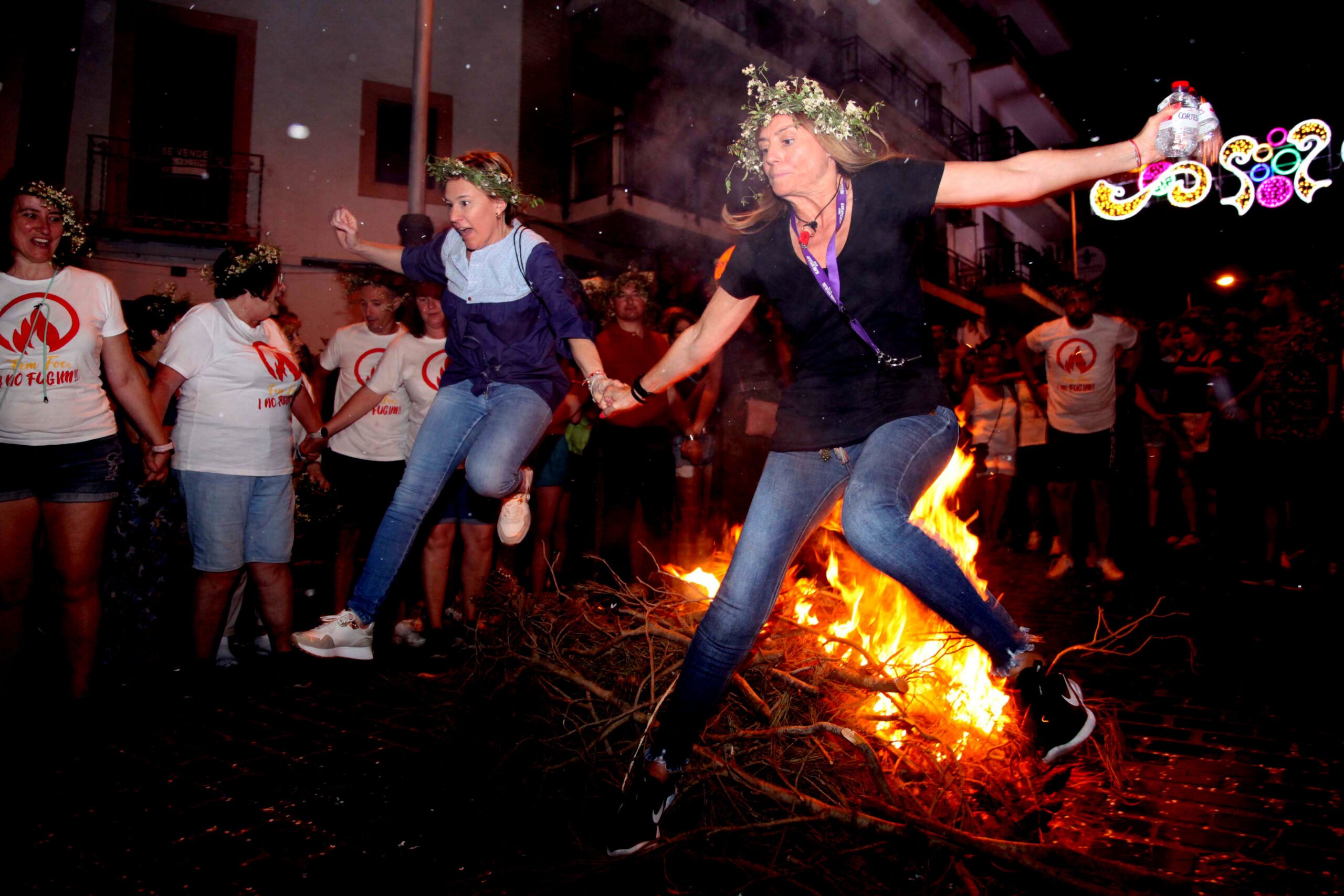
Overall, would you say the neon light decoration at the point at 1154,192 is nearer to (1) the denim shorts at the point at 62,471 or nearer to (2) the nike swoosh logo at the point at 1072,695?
(2) the nike swoosh logo at the point at 1072,695

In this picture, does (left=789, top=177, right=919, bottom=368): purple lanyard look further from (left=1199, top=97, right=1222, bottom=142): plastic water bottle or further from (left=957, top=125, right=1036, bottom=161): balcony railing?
(left=957, top=125, right=1036, bottom=161): balcony railing

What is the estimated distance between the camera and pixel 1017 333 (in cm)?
3212

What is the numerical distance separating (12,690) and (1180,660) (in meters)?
6.29

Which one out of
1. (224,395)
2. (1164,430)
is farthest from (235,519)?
(1164,430)

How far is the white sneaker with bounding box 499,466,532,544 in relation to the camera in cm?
414

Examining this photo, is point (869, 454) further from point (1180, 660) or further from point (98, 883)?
point (1180, 660)

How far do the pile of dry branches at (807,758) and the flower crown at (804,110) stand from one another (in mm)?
1944

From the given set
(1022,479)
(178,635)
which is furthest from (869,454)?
(1022,479)

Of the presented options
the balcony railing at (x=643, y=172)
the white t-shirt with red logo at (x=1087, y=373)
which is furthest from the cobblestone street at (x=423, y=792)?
the balcony railing at (x=643, y=172)

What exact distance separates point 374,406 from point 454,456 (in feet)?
5.86

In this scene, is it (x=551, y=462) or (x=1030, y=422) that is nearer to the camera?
(x=551, y=462)

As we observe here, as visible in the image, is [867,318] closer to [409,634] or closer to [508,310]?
[508,310]

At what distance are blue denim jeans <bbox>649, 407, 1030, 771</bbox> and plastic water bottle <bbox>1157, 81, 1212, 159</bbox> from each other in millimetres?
1058

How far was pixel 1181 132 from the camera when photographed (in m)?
2.42
